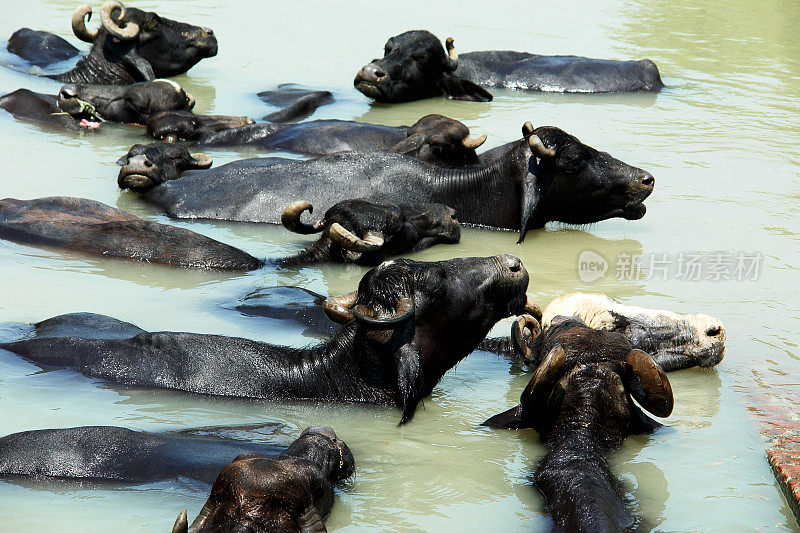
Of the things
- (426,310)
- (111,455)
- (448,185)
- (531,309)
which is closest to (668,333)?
(531,309)

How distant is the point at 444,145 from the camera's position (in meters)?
11.2

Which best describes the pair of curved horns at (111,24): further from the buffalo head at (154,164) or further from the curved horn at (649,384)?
the curved horn at (649,384)

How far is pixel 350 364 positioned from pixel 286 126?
23.3 feet

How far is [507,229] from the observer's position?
10828mm

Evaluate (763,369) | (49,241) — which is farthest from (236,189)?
(763,369)

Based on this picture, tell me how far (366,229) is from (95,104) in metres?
6.38

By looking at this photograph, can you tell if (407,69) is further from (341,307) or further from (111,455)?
(111,455)

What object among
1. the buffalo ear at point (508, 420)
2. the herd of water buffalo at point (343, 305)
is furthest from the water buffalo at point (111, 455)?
the buffalo ear at point (508, 420)

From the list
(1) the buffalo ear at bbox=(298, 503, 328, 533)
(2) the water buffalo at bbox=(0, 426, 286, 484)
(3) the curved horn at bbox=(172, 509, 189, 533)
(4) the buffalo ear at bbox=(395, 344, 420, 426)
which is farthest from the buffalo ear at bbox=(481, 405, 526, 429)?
(3) the curved horn at bbox=(172, 509, 189, 533)

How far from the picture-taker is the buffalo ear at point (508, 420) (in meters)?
6.07

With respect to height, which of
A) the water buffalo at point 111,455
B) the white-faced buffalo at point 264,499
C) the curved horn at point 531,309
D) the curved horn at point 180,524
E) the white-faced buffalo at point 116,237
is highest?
the curved horn at point 180,524

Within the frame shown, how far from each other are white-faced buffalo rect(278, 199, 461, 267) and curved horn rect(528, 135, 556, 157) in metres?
1.26

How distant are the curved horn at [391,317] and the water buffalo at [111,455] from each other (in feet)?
3.37

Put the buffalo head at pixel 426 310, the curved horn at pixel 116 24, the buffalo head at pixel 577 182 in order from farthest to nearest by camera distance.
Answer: the curved horn at pixel 116 24, the buffalo head at pixel 577 182, the buffalo head at pixel 426 310
